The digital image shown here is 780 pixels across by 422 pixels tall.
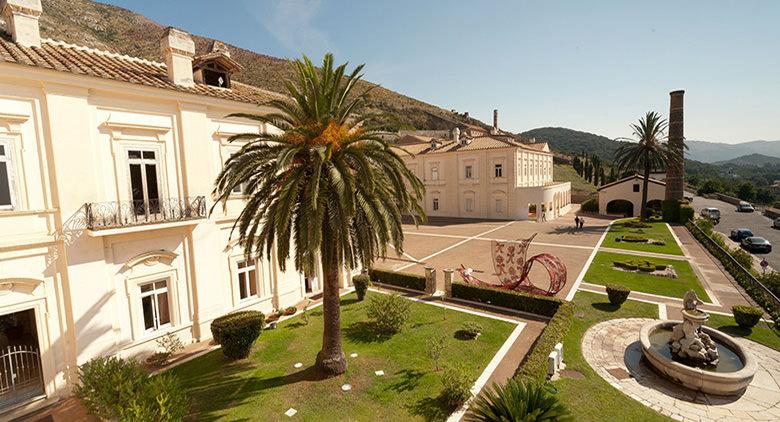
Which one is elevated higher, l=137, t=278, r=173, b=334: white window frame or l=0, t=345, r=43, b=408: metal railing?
l=137, t=278, r=173, b=334: white window frame

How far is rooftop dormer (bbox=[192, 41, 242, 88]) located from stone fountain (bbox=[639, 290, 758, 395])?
20750 mm

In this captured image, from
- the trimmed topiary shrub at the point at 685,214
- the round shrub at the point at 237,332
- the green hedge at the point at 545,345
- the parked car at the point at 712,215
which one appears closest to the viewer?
the green hedge at the point at 545,345

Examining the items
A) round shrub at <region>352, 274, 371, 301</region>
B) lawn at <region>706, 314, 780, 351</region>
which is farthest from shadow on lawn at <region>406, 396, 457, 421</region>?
lawn at <region>706, 314, 780, 351</region>

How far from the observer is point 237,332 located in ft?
41.3

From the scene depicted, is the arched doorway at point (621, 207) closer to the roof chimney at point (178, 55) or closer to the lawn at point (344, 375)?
the lawn at point (344, 375)

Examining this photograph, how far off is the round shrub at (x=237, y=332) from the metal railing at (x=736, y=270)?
74.7 feet

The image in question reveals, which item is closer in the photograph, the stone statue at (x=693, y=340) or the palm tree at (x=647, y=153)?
the stone statue at (x=693, y=340)

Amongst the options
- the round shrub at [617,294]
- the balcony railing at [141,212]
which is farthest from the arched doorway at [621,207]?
the balcony railing at [141,212]

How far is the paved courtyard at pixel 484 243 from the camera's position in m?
24.5

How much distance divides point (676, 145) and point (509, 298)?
41.1 meters

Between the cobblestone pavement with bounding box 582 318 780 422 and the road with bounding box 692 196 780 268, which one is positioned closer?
the cobblestone pavement with bounding box 582 318 780 422

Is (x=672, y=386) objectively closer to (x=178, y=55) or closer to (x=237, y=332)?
(x=237, y=332)

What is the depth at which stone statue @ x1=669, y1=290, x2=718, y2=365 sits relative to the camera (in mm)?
11211

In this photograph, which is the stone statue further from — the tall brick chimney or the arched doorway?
the arched doorway
